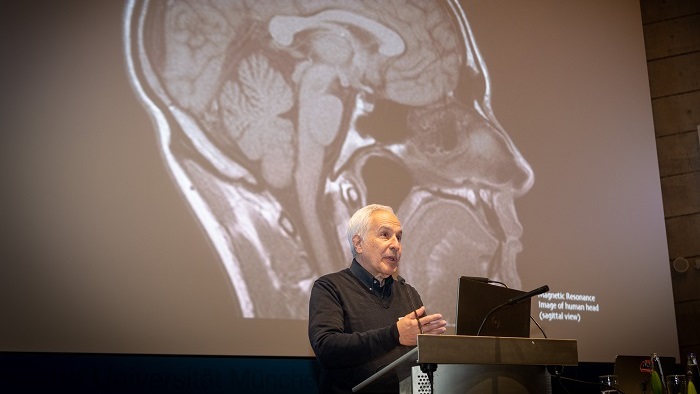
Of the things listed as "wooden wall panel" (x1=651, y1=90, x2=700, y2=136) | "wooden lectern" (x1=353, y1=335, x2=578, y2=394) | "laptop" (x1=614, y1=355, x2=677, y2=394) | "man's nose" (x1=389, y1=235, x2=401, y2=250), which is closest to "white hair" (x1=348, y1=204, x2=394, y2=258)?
"man's nose" (x1=389, y1=235, x2=401, y2=250)

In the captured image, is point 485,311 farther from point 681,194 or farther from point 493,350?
point 681,194

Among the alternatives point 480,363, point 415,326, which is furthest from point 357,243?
point 480,363

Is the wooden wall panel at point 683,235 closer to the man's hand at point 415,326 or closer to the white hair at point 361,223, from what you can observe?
the white hair at point 361,223

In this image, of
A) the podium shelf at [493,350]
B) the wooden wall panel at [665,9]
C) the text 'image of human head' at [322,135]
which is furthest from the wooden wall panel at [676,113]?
the podium shelf at [493,350]

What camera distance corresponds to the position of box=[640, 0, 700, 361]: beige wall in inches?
206

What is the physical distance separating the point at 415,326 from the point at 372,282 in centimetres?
73

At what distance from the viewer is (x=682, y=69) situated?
5.47 meters

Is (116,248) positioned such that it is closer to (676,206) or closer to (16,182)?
(16,182)

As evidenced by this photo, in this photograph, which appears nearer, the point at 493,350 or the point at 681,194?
the point at 493,350

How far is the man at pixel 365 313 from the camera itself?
2.47 m

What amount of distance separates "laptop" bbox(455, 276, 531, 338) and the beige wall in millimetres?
3241

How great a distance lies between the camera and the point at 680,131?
17.7ft

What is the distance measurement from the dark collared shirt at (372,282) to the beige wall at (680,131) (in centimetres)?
305

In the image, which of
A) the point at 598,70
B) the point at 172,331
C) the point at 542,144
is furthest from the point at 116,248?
the point at 598,70
